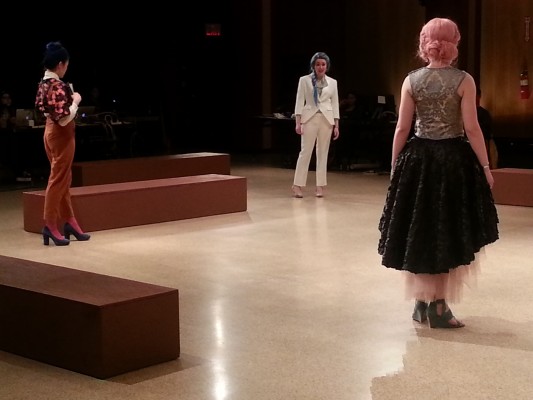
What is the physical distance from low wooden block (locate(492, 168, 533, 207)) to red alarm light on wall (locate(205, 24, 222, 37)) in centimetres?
854

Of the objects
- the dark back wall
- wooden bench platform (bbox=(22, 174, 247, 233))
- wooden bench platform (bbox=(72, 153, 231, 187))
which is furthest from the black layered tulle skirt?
the dark back wall

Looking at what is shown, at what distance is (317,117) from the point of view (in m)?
10.0

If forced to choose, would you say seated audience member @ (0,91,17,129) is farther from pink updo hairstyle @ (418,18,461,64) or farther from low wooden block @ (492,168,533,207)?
pink updo hairstyle @ (418,18,461,64)

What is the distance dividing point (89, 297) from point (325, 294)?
191 cm

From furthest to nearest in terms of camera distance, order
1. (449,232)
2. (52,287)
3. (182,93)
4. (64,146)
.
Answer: (182,93) → (64,146) → (449,232) → (52,287)

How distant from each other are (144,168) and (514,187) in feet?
13.1

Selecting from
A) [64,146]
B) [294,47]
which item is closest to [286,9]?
[294,47]

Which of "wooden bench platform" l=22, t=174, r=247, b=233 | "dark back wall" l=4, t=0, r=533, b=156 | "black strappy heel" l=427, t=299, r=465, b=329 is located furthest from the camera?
"dark back wall" l=4, t=0, r=533, b=156

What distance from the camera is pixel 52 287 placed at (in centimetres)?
447

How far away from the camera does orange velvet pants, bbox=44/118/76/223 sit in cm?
724

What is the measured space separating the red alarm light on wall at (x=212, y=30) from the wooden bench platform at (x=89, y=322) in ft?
42.5

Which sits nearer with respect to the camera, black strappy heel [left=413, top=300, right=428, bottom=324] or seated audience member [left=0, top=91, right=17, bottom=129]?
black strappy heel [left=413, top=300, right=428, bottom=324]

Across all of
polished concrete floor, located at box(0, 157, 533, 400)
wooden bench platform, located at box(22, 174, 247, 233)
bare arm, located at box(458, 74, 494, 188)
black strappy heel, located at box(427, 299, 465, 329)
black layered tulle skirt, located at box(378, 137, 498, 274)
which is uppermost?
bare arm, located at box(458, 74, 494, 188)

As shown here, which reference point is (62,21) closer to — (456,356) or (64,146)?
(64,146)
